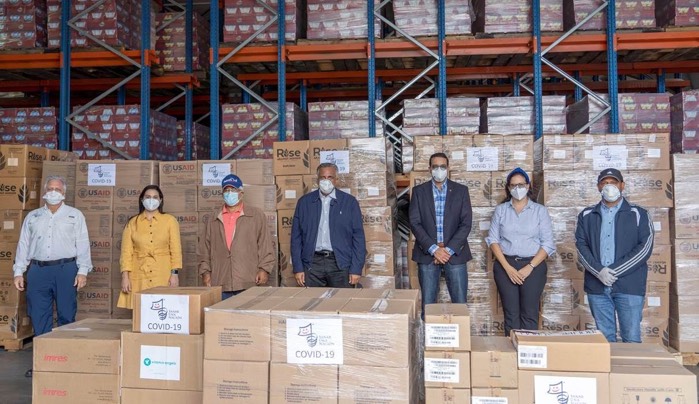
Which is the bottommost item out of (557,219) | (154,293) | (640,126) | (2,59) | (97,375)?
(97,375)

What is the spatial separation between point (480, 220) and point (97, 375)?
4208mm

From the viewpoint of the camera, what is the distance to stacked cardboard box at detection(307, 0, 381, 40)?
7.80 metres

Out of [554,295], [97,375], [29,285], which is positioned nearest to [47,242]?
[29,285]

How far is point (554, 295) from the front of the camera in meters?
6.19

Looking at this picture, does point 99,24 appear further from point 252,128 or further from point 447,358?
point 447,358

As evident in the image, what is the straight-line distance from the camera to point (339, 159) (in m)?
6.45

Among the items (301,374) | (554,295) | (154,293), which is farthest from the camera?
(554,295)

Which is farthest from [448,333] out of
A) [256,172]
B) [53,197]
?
[53,197]

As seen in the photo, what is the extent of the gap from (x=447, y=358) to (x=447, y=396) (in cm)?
A: 18

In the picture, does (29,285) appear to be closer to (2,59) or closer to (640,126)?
(2,59)

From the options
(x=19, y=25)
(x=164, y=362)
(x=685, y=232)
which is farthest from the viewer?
(x=19, y=25)

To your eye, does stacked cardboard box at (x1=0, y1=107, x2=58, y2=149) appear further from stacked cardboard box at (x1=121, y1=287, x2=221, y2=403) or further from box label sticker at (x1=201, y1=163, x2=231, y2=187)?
stacked cardboard box at (x1=121, y1=287, x2=221, y2=403)

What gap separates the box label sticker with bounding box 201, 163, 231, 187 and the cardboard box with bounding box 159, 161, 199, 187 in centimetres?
11

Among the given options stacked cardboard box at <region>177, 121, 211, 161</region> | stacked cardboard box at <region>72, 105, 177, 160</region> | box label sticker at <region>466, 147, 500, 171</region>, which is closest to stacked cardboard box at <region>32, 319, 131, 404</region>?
box label sticker at <region>466, 147, 500, 171</region>
